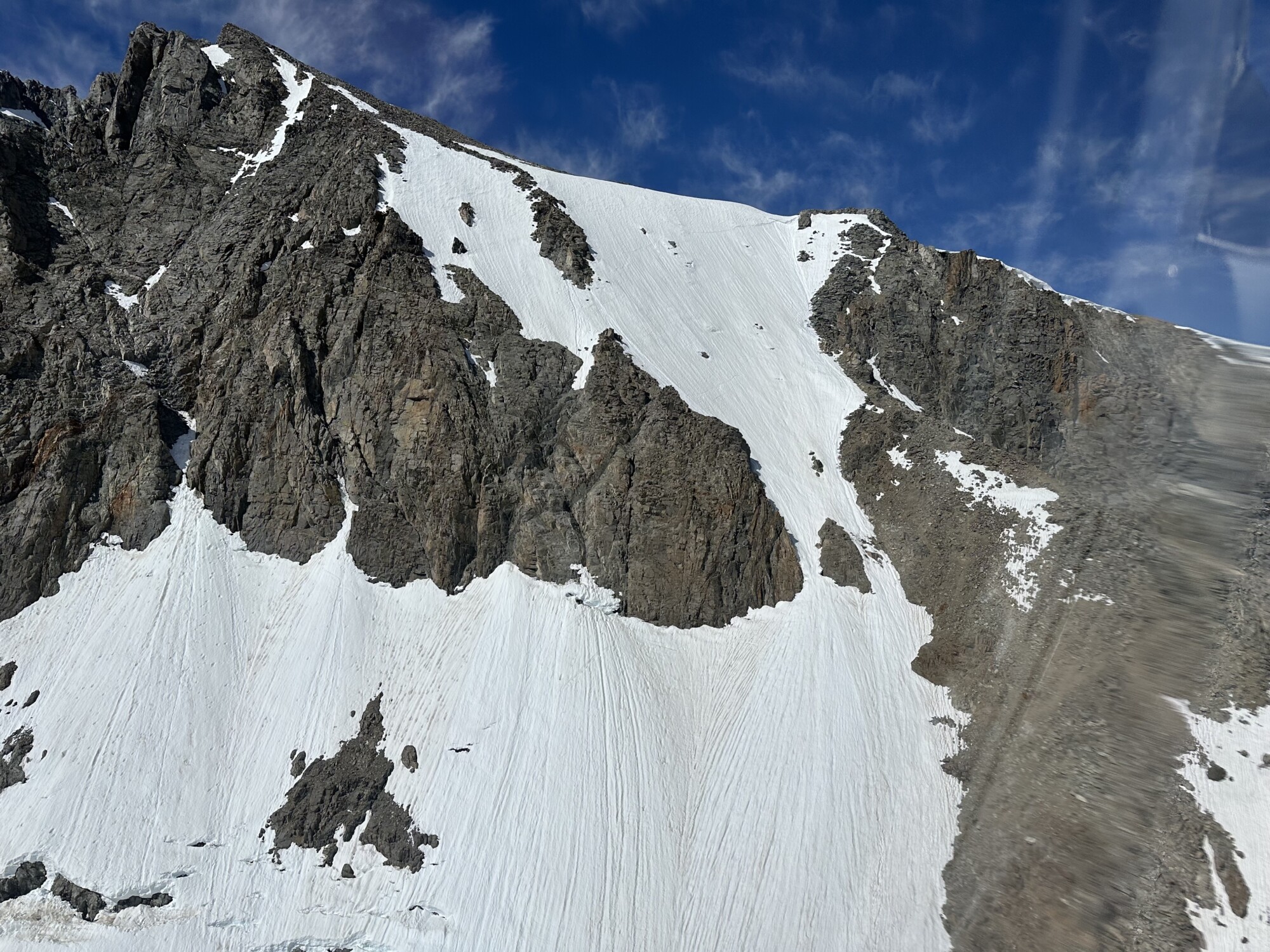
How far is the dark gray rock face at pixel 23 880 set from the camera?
19.2 meters

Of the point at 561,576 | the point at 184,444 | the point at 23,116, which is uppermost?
the point at 23,116

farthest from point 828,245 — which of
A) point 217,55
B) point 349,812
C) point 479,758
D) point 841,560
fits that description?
point 217,55

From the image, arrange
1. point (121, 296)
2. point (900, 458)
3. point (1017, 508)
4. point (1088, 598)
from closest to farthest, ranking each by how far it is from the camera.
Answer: point (1088, 598)
point (1017, 508)
point (900, 458)
point (121, 296)

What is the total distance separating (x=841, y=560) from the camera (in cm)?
2714

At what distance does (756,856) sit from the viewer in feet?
65.6

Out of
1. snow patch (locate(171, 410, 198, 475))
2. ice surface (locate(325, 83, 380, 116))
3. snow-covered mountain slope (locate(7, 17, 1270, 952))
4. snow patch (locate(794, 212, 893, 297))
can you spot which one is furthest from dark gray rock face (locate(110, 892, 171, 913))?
ice surface (locate(325, 83, 380, 116))

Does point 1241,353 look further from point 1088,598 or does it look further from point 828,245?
point 828,245

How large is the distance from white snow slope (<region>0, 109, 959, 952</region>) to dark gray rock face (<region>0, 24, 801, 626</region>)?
1.47m

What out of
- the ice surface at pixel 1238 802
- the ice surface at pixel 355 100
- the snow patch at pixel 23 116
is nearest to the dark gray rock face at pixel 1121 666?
the ice surface at pixel 1238 802

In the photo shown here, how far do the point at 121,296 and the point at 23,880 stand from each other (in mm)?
26202

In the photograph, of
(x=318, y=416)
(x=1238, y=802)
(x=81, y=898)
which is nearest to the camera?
(x=1238, y=802)

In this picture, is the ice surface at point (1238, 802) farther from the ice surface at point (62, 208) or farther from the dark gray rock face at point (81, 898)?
the ice surface at point (62, 208)

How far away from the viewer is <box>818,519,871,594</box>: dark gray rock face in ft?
87.5

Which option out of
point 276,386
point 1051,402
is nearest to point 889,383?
point 1051,402
